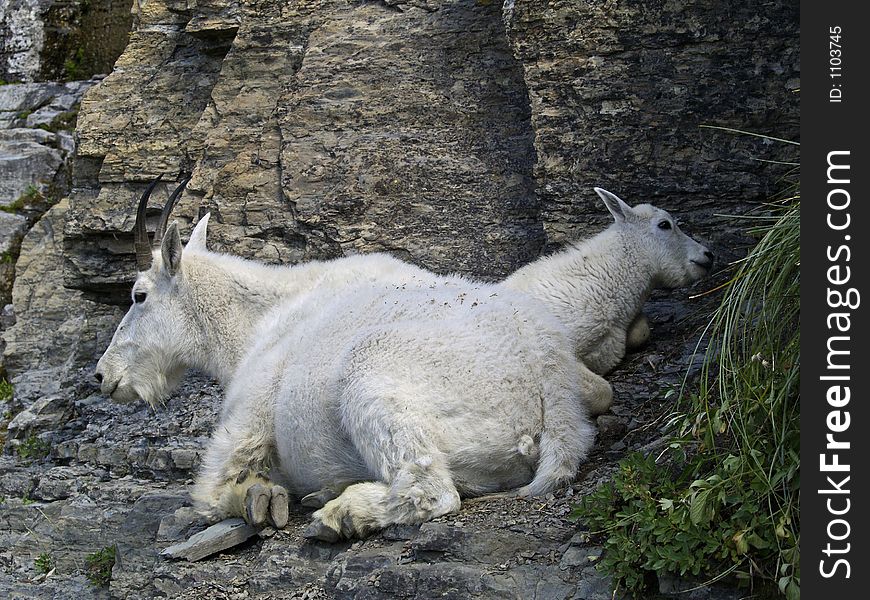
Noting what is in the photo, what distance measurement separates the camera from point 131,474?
9039 millimetres

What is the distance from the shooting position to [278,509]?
636 cm

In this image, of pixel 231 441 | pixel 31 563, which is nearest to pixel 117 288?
pixel 31 563

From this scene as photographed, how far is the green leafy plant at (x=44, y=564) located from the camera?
8453 mm

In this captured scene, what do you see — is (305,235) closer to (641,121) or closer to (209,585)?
(641,121)

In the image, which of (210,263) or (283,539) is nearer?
(283,539)

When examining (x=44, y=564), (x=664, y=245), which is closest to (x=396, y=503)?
(x=664, y=245)

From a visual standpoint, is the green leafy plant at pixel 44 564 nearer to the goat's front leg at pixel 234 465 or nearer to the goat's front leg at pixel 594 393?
the goat's front leg at pixel 234 465

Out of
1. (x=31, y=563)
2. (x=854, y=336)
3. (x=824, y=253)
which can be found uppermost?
(x=824, y=253)

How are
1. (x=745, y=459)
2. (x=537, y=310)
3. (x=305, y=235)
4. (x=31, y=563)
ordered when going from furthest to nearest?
1. (x=305, y=235)
2. (x=31, y=563)
3. (x=537, y=310)
4. (x=745, y=459)

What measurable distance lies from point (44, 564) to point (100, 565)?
2.11 ft

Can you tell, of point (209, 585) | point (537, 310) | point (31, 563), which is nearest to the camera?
point (209, 585)

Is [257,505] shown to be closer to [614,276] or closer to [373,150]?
[614,276]

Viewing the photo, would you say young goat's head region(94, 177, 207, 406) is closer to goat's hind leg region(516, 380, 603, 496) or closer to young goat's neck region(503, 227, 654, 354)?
young goat's neck region(503, 227, 654, 354)

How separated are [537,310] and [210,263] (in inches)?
110
